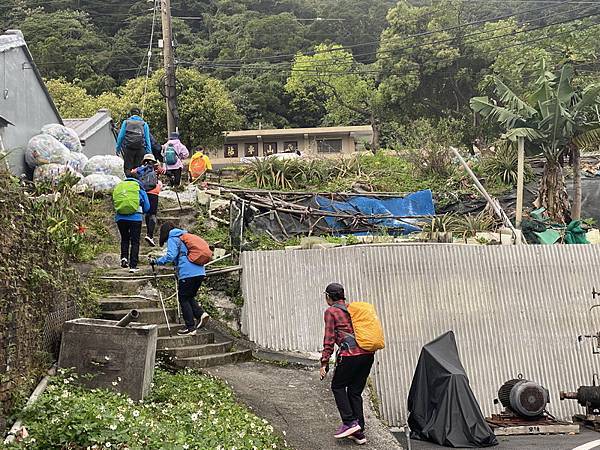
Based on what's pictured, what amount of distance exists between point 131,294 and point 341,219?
595cm

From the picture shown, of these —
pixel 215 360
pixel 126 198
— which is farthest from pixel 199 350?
pixel 126 198

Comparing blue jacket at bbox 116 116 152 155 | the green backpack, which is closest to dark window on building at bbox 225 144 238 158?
blue jacket at bbox 116 116 152 155

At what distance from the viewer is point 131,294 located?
1041 cm

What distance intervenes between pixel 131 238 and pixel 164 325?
73.4 inches

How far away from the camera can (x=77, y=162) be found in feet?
50.2

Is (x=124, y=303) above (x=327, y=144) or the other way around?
the other way around

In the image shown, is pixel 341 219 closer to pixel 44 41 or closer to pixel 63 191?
pixel 63 191

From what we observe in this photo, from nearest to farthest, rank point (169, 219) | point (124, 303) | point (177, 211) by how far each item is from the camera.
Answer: point (124, 303) → point (169, 219) → point (177, 211)

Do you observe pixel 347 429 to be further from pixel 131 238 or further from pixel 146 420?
pixel 131 238

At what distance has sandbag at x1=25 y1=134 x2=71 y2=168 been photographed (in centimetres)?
1499

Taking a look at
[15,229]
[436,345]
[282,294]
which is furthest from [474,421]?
[15,229]

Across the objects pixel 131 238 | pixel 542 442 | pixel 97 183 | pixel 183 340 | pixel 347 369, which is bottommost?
pixel 542 442

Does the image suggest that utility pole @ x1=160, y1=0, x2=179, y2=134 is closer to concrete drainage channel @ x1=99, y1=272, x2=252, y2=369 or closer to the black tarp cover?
concrete drainage channel @ x1=99, y1=272, x2=252, y2=369

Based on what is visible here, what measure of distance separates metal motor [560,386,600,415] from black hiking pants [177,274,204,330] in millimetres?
5218
